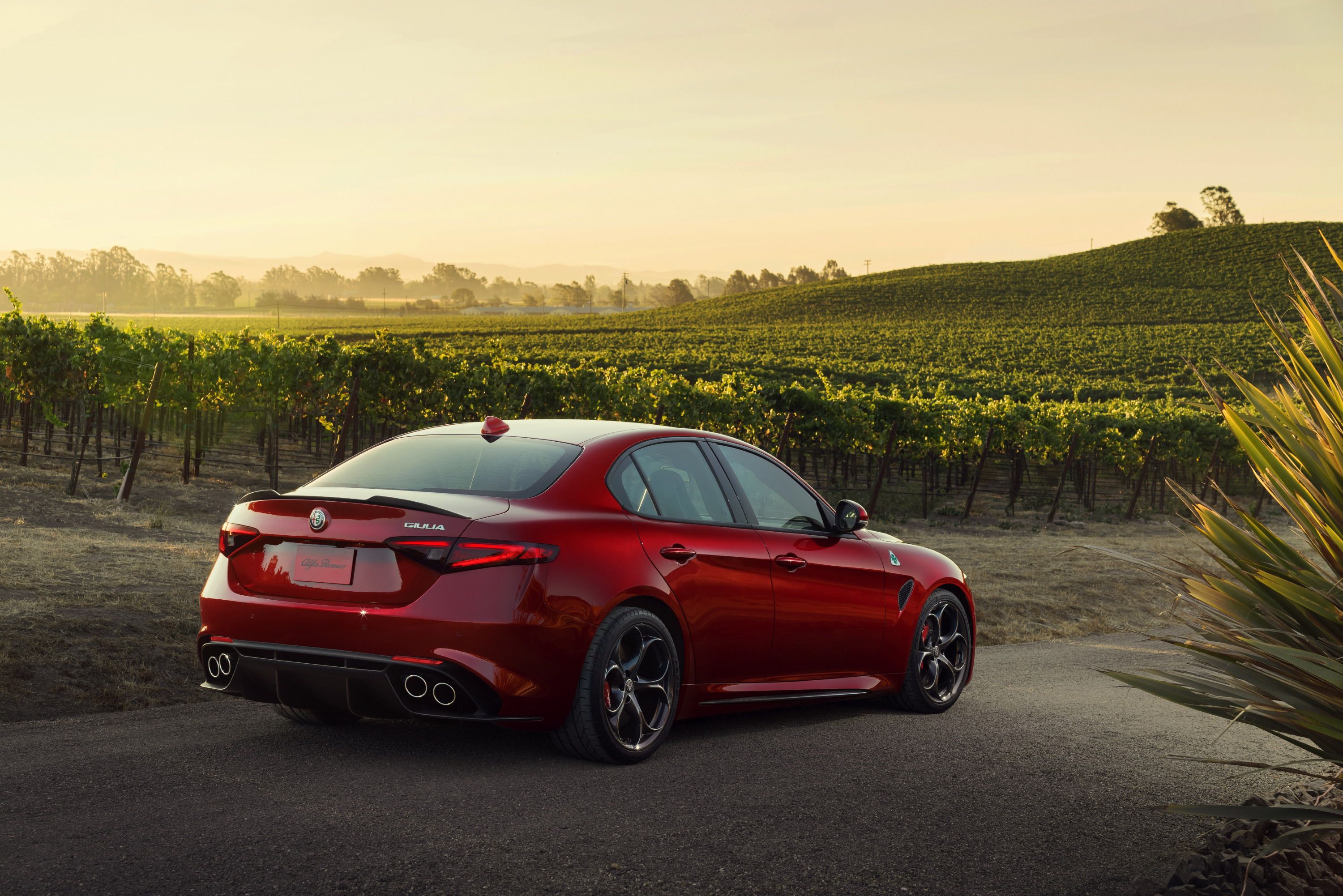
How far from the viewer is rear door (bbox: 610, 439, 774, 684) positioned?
5629 millimetres

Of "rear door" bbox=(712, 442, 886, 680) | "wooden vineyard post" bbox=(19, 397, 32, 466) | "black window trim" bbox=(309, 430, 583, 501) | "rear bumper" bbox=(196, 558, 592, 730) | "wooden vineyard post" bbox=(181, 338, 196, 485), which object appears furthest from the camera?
"wooden vineyard post" bbox=(181, 338, 196, 485)

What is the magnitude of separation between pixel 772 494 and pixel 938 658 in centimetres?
160

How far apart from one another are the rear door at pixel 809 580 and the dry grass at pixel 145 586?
1251 millimetres

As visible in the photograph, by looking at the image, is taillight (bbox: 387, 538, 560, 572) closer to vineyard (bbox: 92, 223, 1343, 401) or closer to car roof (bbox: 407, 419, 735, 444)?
car roof (bbox: 407, 419, 735, 444)

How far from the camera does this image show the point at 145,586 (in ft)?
32.8

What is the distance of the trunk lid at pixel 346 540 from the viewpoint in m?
4.94

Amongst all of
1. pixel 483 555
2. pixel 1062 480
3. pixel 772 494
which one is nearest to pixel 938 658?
pixel 772 494

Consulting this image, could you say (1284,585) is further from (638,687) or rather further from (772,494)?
(772,494)

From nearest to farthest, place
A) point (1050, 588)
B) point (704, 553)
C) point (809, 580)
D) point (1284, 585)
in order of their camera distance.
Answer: point (1284, 585), point (704, 553), point (809, 580), point (1050, 588)

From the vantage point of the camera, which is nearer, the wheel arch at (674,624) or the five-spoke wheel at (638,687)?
the five-spoke wheel at (638,687)

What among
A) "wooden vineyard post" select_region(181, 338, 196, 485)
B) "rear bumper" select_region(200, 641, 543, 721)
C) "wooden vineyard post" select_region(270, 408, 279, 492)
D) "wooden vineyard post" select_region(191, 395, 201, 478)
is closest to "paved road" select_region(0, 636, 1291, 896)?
"rear bumper" select_region(200, 641, 543, 721)

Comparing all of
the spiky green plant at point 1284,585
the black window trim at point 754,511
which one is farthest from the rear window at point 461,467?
the spiky green plant at point 1284,585

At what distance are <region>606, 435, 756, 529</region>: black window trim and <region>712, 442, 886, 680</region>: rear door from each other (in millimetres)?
67

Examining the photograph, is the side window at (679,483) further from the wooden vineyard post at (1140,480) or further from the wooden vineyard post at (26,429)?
the wooden vineyard post at (1140,480)
